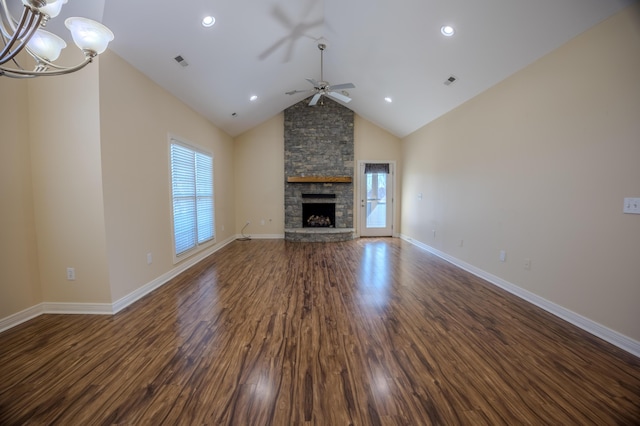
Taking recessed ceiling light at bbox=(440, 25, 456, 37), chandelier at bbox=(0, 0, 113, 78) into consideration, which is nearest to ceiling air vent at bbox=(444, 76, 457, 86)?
recessed ceiling light at bbox=(440, 25, 456, 37)

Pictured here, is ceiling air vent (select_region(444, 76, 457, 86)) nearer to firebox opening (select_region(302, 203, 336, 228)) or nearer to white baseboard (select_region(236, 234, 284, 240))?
firebox opening (select_region(302, 203, 336, 228))

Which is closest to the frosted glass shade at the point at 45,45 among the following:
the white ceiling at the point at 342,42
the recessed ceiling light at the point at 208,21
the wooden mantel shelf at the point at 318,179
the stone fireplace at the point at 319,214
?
the white ceiling at the point at 342,42

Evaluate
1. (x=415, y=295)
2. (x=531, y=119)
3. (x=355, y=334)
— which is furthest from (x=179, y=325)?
(x=531, y=119)

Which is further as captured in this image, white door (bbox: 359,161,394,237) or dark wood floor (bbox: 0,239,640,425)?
white door (bbox: 359,161,394,237)

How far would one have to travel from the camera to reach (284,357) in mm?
1807

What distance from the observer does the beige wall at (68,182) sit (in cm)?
229

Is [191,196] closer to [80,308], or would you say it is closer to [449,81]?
[80,308]

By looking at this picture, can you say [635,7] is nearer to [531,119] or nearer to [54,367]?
[531,119]

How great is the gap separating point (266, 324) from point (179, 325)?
786mm

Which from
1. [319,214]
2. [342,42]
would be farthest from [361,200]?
[342,42]

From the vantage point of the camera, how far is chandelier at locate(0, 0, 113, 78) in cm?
104

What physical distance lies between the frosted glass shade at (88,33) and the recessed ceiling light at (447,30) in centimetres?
314

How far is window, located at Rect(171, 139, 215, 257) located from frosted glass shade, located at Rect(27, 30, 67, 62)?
2.16 m

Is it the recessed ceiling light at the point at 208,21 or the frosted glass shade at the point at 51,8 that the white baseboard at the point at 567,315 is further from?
the recessed ceiling light at the point at 208,21
